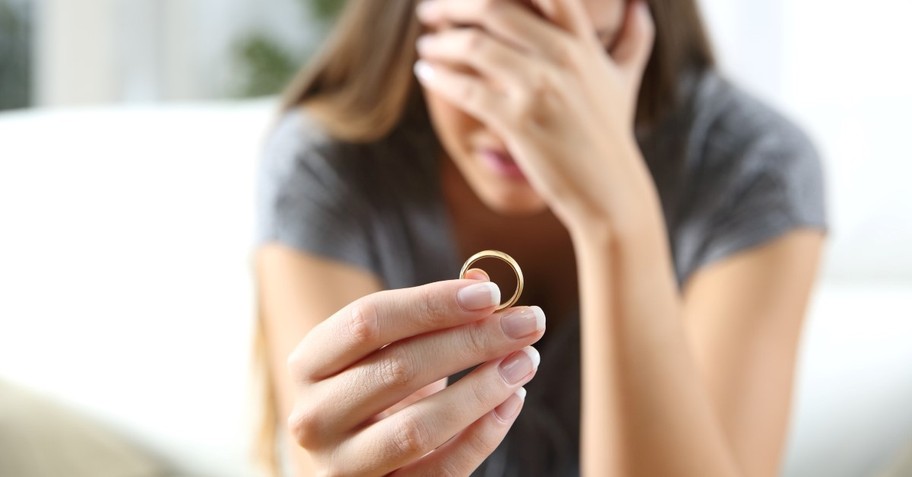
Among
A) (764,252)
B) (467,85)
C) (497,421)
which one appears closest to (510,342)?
(497,421)

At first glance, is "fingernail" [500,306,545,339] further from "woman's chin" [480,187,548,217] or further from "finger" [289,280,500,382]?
"woman's chin" [480,187,548,217]

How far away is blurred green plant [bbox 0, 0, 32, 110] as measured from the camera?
247 centimetres

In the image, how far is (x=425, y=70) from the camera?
0.98 metres

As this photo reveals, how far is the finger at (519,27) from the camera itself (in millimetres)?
904

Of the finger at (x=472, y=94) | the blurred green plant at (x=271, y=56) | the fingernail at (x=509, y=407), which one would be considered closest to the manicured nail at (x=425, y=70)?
the finger at (x=472, y=94)

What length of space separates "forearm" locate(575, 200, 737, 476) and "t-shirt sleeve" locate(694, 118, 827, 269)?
9.2 inches

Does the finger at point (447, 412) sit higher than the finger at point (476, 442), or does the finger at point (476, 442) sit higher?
the finger at point (447, 412)

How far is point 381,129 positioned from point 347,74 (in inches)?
3.4

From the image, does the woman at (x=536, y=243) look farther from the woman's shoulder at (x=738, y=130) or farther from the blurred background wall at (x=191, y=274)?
the blurred background wall at (x=191, y=274)

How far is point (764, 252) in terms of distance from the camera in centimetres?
102

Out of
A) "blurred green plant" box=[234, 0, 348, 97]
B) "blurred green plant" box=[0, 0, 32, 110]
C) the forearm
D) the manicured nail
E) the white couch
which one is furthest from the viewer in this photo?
"blurred green plant" box=[234, 0, 348, 97]

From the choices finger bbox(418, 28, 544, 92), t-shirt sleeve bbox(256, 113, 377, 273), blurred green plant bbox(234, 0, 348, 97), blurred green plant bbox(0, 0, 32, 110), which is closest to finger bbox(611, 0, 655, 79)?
finger bbox(418, 28, 544, 92)

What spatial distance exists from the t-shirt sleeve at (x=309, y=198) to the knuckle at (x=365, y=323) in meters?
0.55

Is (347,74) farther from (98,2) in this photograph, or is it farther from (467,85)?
(98,2)
